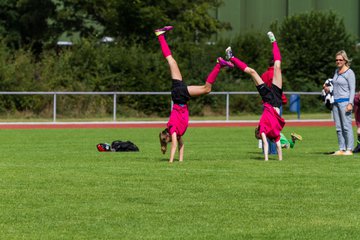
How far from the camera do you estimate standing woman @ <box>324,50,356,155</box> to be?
65.3 feet

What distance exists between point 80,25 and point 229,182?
3786cm

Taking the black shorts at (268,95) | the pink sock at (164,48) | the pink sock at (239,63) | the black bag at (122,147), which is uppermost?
the pink sock at (164,48)

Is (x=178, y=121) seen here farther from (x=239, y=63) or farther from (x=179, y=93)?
(x=239, y=63)

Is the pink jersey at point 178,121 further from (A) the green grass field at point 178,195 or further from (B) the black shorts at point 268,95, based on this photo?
(B) the black shorts at point 268,95

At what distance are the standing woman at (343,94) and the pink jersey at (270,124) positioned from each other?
1509 mm

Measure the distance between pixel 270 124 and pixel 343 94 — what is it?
6.00 ft

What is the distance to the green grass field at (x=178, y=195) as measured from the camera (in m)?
10.8

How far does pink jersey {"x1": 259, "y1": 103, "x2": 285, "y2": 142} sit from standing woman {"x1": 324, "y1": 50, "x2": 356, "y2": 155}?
1509mm

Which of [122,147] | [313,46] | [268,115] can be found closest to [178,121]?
[268,115]

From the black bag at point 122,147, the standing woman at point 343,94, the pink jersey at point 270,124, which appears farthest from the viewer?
the black bag at point 122,147

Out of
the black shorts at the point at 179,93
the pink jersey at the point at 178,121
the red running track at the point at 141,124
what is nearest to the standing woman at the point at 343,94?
the black shorts at the point at 179,93

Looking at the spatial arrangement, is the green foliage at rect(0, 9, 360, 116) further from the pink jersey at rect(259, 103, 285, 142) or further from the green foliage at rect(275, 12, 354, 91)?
the pink jersey at rect(259, 103, 285, 142)

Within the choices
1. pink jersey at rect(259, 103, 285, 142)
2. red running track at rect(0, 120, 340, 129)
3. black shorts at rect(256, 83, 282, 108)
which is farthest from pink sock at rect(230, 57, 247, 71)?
red running track at rect(0, 120, 340, 129)

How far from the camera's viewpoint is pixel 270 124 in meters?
19.2
